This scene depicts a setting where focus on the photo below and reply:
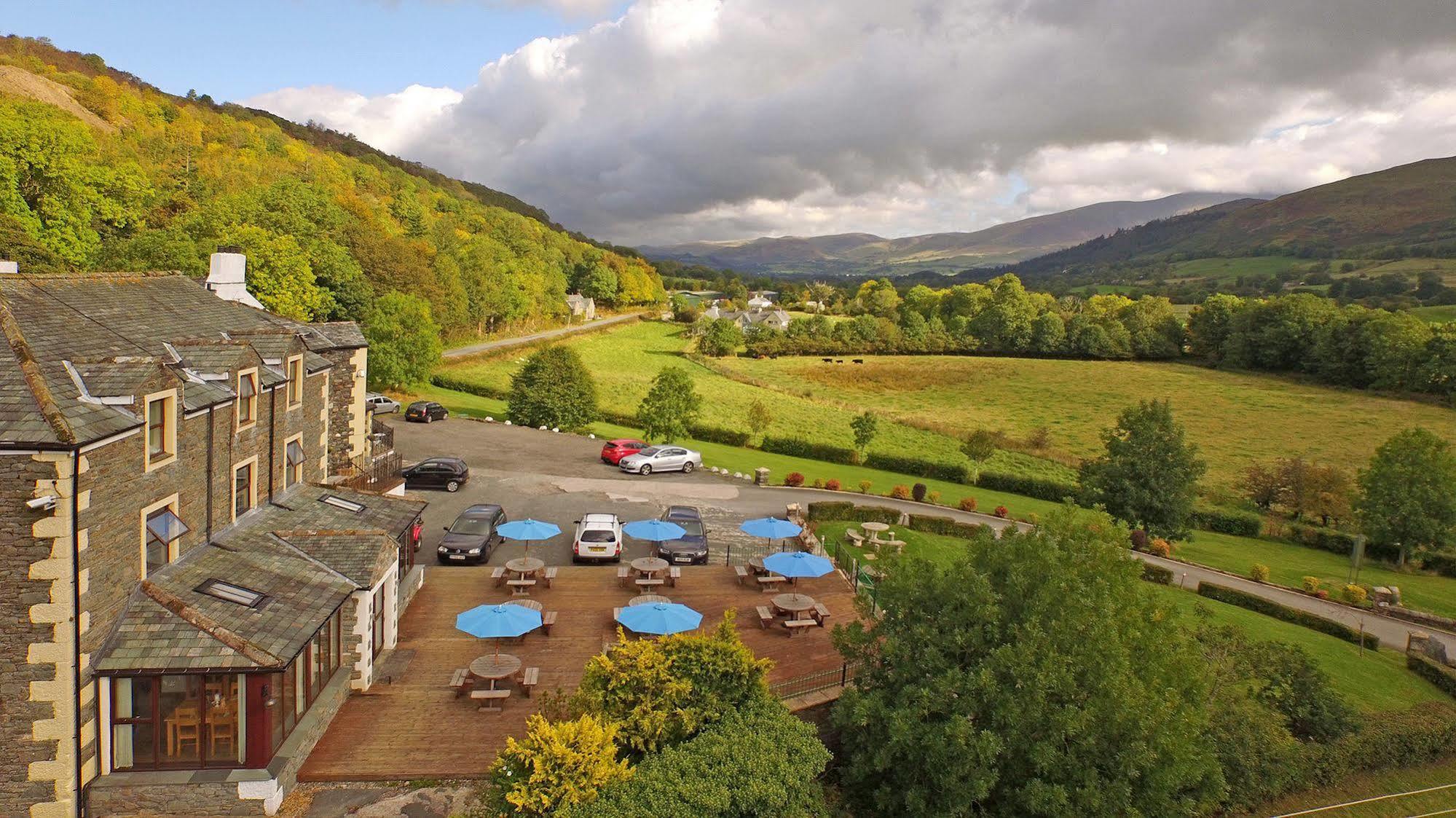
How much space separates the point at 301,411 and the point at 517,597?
7717 millimetres

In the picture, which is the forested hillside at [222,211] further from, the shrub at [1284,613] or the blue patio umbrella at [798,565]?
the shrub at [1284,613]

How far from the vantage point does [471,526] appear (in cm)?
2494

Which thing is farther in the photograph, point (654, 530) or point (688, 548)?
point (688, 548)

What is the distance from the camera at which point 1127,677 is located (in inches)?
505

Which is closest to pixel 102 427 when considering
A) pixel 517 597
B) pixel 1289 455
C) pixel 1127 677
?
pixel 517 597

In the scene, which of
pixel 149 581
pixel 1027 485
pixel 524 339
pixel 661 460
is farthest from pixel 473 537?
pixel 524 339

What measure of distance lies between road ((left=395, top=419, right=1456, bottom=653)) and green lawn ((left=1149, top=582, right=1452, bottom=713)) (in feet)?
7.33

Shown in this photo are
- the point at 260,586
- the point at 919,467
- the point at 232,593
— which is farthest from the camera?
the point at 919,467

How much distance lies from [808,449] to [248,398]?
34.2m

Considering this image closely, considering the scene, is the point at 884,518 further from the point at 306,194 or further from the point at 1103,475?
the point at 306,194

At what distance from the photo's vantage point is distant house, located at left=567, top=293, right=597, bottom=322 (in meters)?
123

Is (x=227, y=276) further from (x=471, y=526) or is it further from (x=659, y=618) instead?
(x=659, y=618)

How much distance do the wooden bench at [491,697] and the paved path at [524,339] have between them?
5749 centimetres

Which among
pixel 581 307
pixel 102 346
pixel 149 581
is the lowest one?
pixel 149 581
